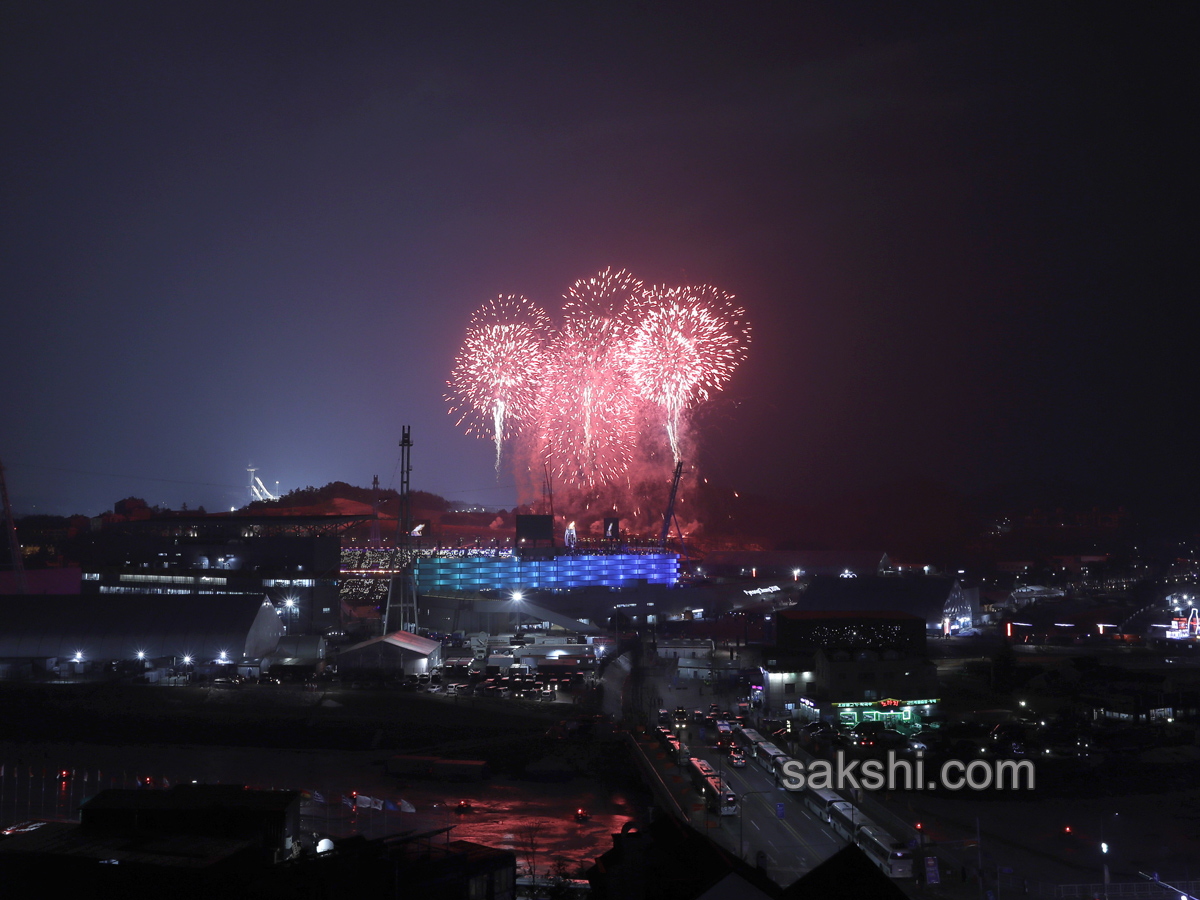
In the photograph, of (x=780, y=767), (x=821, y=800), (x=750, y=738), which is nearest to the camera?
(x=821, y=800)

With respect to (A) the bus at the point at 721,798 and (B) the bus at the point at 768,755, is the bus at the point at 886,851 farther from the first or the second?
(B) the bus at the point at 768,755

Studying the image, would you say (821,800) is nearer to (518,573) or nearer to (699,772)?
(699,772)

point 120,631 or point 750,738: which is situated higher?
point 120,631

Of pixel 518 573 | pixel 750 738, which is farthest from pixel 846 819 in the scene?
pixel 518 573

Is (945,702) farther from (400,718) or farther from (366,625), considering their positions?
(366,625)

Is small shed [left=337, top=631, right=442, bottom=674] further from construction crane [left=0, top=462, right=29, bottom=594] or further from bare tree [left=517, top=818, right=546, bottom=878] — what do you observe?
construction crane [left=0, top=462, right=29, bottom=594]

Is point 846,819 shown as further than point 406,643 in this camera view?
No

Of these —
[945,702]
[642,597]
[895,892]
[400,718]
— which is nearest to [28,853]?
[895,892]
